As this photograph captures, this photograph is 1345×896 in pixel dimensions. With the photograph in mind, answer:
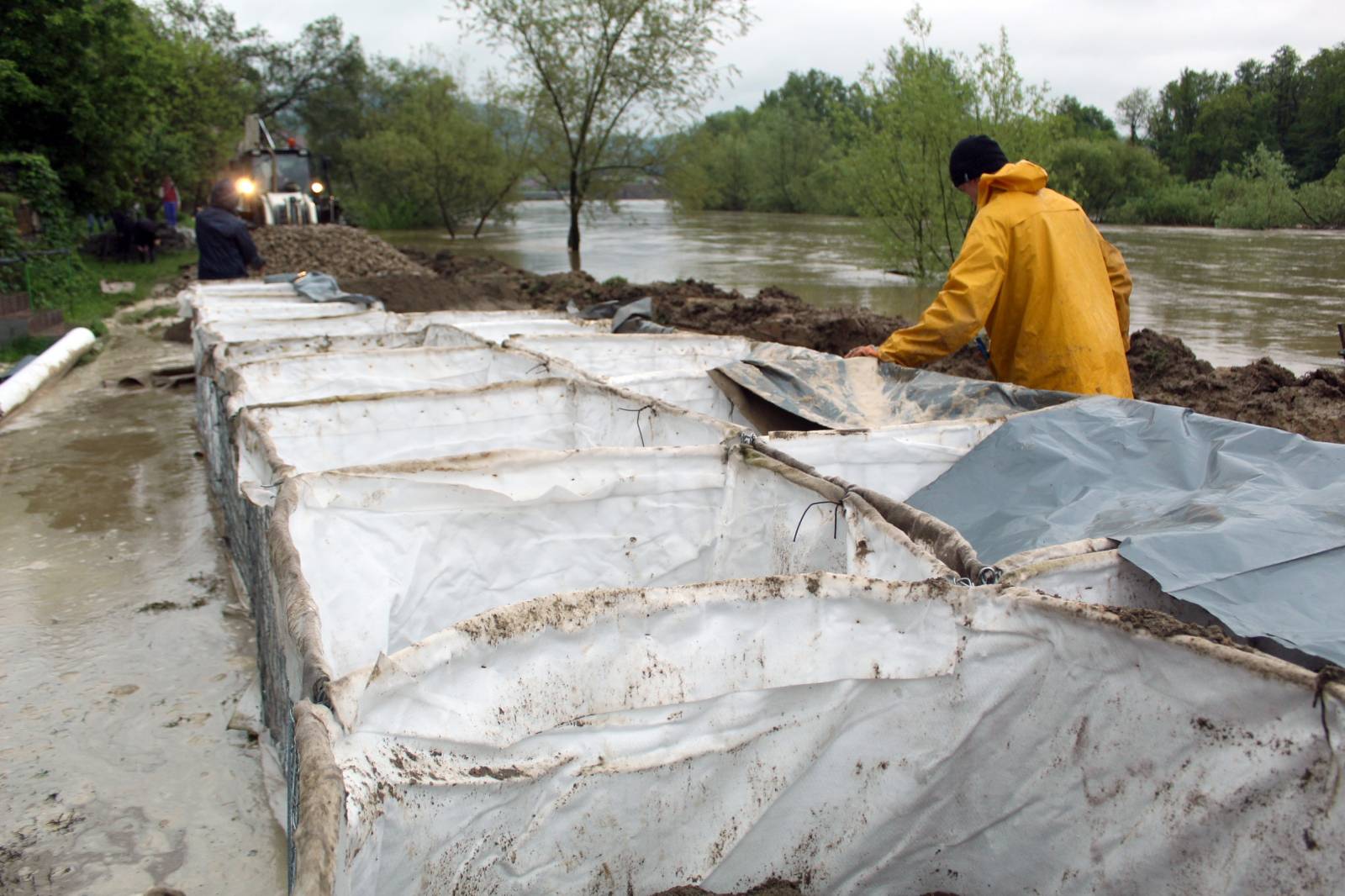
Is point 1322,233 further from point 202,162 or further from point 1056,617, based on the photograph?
point 202,162

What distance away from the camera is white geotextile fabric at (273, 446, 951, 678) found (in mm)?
2418

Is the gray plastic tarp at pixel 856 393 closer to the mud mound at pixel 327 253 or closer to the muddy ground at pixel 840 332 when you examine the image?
the muddy ground at pixel 840 332

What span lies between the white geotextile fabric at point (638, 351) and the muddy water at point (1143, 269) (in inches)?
246

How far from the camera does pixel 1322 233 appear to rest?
19.8 meters

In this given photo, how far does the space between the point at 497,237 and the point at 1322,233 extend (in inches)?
888

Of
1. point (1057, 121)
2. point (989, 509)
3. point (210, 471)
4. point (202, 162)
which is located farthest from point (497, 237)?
point (989, 509)

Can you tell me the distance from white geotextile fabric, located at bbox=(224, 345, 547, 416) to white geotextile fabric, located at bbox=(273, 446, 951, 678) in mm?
1696

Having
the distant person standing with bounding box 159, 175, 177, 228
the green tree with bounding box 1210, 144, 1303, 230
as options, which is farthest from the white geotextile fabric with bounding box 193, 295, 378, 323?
the distant person standing with bounding box 159, 175, 177, 228

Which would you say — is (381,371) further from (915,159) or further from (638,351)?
(915,159)

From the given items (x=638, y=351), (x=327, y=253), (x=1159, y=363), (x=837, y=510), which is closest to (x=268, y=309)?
(x=638, y=351)

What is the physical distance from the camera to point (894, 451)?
3012 millimetres

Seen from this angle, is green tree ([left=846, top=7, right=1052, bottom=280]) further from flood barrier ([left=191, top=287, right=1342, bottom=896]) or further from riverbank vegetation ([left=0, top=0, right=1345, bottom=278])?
flood barrier ([left=191, top=287, right=1342, bottom=896])

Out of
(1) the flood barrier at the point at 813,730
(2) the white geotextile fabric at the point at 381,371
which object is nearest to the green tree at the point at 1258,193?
(2) the white geotextile fabric at the point at 381,371

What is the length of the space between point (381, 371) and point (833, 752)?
336 centimetres
